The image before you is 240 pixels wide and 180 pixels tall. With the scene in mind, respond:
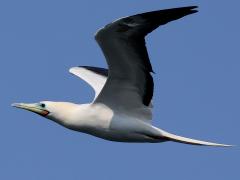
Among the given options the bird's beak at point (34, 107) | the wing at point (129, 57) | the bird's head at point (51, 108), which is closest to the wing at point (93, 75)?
the bird's head at point (51, 108)

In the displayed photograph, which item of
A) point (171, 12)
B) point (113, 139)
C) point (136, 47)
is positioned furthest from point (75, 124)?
point (171, 12)

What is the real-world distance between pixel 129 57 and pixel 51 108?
7.80 ft

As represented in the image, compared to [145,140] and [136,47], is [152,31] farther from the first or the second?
[145,140]

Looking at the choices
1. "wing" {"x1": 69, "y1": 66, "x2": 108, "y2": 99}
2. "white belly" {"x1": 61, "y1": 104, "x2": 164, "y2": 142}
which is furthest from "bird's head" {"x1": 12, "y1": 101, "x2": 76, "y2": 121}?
"wing" {"x1": 69, "y1": 66, "x2": 108, "y2": 99}

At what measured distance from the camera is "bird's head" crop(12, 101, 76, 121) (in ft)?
63.5

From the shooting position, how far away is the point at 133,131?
62.4 ft

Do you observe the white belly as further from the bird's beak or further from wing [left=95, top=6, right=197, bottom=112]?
the bird's beak

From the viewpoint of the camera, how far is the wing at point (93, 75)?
21.4 m

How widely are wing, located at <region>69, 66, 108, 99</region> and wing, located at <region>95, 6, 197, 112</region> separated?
1.79m

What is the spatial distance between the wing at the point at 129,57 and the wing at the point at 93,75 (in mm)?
1794

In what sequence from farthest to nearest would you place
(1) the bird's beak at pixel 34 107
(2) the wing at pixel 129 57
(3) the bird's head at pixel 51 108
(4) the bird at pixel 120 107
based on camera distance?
(1) the bird's beak at pixel 34 107, (3) the bird's head at pixel 51 108, (4) the bird at pixel 120 107, (2) the wing at pixel 129 57

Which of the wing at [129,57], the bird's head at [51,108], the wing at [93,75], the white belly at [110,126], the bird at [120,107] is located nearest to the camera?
the wing at [129,57]

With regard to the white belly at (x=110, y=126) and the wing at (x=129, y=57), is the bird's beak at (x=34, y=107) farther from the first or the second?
the wing at (x=129, y=57)

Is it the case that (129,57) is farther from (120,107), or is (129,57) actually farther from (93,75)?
(93,75)
